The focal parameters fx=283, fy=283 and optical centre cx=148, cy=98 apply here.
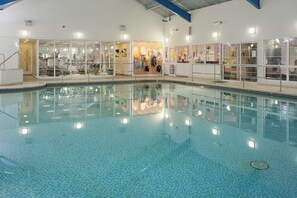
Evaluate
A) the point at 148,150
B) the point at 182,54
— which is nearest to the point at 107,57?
the point at 182,54

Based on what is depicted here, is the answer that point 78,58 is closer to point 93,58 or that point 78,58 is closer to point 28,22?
point 93,58

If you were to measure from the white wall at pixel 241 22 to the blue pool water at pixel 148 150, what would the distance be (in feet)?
14.0

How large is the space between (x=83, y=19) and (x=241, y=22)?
8.15 meters

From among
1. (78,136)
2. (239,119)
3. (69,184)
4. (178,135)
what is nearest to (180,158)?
(178,135)

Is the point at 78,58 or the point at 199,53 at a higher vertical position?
the point at 199,53

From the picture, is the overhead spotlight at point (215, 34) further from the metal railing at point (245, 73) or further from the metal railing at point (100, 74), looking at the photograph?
the metal railing at point (100, 74)

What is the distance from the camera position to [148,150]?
4043mm

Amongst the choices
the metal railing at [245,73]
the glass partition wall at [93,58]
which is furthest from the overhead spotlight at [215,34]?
the glass partition wall at [93,58]

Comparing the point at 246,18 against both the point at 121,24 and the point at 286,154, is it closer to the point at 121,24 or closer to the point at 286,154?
the point at 121,24

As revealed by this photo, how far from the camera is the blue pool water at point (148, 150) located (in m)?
2.83

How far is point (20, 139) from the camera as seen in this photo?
4.57 meters

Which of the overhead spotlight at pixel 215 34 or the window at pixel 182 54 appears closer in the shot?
the overhead spotlight at pixel 215 34

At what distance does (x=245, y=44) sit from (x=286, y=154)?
30.6 feet

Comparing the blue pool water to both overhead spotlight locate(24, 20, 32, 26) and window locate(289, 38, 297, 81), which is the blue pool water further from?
overhead spotlight locate(24, 20, 32, 26)
